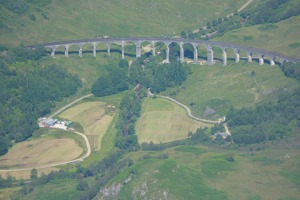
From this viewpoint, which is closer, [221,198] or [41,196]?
[221,198]

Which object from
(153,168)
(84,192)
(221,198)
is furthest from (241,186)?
(84,192)

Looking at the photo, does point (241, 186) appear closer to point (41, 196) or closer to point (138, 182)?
point (138, 182)

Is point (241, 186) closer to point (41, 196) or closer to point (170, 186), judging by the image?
point (170, 186)

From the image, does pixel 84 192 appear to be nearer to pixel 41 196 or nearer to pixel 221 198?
pixel 41 196

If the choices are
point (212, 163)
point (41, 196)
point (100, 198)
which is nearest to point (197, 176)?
point (212, 163)

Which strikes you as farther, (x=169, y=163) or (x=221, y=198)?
(x=169, y=163)
